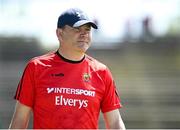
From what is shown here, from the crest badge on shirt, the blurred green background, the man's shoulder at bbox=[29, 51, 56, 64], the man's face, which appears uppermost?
the man's face

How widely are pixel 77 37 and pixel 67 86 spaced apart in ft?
1.03

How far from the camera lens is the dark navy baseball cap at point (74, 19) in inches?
168

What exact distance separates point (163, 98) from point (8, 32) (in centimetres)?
Answer: 366

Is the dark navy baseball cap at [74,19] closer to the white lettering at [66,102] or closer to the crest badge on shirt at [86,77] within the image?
the crest badge on shirt at [86,77]

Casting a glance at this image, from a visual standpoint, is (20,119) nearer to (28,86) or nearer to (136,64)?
(28,86)

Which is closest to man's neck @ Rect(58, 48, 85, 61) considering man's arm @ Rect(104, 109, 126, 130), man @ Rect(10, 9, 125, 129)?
man @ Rect(10, 9, 125, 129)

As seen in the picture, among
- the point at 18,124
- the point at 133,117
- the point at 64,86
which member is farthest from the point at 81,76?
the point at 133,117

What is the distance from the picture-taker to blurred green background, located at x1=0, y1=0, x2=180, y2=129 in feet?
47.7

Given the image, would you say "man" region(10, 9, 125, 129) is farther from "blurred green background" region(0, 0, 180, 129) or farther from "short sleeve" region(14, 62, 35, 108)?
"blurred green background" region(0, 0, 180, 129)

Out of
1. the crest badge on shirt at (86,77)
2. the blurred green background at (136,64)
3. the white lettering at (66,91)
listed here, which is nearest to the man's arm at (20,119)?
the white lettering at (66,91)

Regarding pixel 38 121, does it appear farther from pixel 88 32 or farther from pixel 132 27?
pixel 132 27

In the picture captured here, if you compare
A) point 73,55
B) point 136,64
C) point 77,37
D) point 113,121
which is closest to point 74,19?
point 77,37

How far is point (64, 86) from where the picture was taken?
4227 millimetres

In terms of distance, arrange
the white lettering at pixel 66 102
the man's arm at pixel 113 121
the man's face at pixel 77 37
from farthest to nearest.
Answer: the man's arm at pixel 113 121 < the man's face at pixel 77 37 < the white lettering at pixel 66 102
